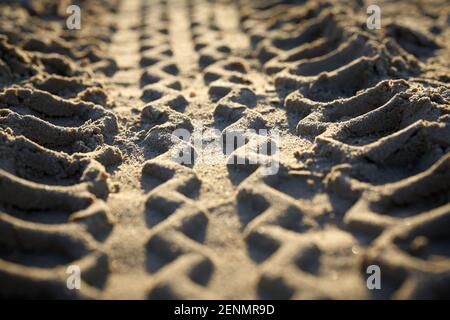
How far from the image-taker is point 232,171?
70.5 inches

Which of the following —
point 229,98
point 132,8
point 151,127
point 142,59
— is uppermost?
point 132,8

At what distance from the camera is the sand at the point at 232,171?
1.34 meters

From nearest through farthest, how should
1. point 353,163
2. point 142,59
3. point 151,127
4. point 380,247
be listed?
1. point 380,247
2. point 353,163
3. point 151,127
4. point 142,59

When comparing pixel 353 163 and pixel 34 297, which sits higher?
pixel 353 163

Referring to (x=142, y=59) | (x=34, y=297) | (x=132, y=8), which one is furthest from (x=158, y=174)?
(x=132, y=8)

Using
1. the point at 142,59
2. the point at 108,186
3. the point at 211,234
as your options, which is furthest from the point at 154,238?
the point at 142,59

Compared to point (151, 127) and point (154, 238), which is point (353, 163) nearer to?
point (154, 238)

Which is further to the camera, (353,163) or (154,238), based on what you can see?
(353,163)

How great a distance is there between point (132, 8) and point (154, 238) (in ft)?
9.89

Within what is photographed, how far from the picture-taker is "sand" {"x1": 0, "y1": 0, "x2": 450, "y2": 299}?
4.41 ft
